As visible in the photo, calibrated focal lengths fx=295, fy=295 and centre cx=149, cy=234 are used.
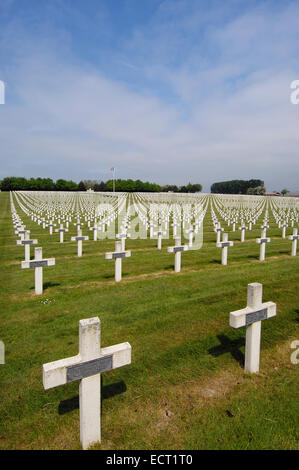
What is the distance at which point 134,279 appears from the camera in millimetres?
7102

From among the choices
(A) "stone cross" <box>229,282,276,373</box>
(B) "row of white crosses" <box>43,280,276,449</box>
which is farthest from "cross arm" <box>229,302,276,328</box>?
(B) "row of white crosses" <box>43,280,276,449</box>

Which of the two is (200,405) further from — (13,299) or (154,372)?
(13,299)

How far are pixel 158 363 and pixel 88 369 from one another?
1.47 meters

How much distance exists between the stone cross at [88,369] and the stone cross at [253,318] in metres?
1.26

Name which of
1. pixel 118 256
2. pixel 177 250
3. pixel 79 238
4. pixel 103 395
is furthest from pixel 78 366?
pixel 79 238

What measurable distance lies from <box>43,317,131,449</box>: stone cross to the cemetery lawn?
247mm

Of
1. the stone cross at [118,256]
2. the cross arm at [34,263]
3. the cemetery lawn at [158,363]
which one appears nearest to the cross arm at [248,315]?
the cemetery lawn at [158,363]

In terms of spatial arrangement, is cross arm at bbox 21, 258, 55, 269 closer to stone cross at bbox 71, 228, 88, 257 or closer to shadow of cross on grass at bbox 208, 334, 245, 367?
stone cross at bbox 71, 228, 88, 257

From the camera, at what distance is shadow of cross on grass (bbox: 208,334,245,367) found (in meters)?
3.56

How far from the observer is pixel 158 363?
3.43m

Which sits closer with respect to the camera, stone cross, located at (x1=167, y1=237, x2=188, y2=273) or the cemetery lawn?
the cemetery lawn

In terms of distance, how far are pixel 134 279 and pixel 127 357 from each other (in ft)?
15.6

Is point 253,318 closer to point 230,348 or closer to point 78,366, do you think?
point 230,348
